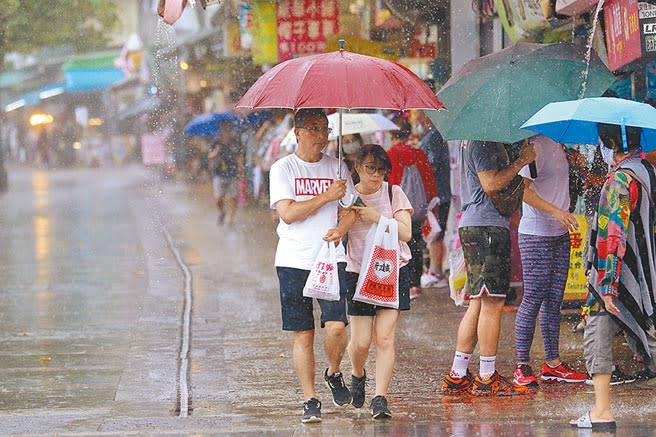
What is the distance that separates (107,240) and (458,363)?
11.9m

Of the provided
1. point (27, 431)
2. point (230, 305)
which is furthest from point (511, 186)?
point (230, 305)

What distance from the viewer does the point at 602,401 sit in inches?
264

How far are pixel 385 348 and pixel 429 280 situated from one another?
19.4 ft

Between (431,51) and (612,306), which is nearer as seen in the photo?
(612,306)

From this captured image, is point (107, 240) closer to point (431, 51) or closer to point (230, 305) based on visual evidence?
point (431, 51)

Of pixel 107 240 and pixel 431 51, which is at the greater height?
pixel 431 51

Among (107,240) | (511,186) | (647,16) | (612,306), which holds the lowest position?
(107,240)

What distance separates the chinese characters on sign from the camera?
16828 millimetres

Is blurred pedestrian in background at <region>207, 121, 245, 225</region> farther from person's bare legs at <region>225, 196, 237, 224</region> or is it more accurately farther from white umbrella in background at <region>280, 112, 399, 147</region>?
white umbrella in background at <region>280, 112, 399, 147</region>

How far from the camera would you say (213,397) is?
783cm

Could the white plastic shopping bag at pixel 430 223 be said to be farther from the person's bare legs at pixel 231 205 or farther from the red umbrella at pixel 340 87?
the person's bare legs at pixel 231 205

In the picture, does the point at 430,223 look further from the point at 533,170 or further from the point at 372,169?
the point at 372,169

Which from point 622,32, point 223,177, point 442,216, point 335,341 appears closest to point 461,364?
point 335,341

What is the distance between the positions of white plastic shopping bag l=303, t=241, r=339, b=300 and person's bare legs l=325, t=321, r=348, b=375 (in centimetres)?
23
